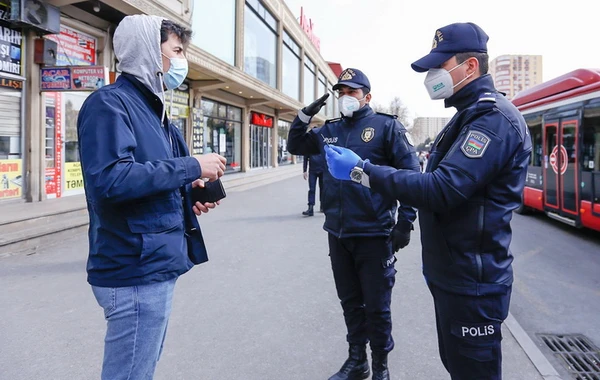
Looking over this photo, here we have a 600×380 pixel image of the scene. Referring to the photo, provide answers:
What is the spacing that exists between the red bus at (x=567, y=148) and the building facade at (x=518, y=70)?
278 feet

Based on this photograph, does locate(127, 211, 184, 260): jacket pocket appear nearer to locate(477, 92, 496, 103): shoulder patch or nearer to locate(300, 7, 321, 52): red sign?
locate(477, 92, 496, 103): shoulder patch

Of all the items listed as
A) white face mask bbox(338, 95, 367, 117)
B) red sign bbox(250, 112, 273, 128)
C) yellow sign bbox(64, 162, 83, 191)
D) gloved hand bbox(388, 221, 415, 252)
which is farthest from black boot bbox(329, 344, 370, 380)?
red sign bbox(250, 112, 273, 128)

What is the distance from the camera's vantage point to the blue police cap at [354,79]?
3086 mm

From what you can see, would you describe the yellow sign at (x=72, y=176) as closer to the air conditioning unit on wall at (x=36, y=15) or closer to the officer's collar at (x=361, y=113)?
the air conditioning unit on wall at (x=36, y=15)

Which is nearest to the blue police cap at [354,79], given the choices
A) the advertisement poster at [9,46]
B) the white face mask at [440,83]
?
the white face mask at [440,83]

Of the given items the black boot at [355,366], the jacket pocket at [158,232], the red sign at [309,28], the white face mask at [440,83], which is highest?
the red sign at [309,28]

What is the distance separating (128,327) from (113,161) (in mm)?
677

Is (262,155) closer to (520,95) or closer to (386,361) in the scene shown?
(520,95)

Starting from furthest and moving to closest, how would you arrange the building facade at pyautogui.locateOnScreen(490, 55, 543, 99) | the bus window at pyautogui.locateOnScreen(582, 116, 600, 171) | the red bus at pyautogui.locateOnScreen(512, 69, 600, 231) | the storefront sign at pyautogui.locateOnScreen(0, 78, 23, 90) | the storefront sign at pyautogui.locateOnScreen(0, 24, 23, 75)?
the building facade at pyautogui.locateOnScreen(490, 55, 543, 99)
the storefront sign at pyautogui.locateOnScreen(0, 78, 23, 90)
the storefront sign at pyautogui.locateOnScreen(0, 24, 23, 75)
the red bus at pyautogui.locateOnScreen(512, 69, 600, 231)
the bus window at pyautogui.locateOnScreen(582, 116, 600, 171)

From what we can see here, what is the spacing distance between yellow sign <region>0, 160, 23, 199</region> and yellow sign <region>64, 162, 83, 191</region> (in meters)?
1.28

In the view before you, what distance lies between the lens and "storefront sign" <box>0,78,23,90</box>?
7.80 meters

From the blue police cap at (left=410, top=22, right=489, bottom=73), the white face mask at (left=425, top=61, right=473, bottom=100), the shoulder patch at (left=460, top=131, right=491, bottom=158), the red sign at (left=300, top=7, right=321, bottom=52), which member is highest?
the red sign at (left=300, top=7, right=321, bottom=52)

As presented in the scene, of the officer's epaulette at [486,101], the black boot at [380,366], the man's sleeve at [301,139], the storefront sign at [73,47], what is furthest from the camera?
the storefront sign at [73,47]

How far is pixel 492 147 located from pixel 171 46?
4.83ft
